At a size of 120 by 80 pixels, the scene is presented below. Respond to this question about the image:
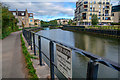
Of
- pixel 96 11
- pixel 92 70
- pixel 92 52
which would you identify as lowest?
pixel 92 52

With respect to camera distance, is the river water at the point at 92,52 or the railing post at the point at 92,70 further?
the river water at the point at 92,52

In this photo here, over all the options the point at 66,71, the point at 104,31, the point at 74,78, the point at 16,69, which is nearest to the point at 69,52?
the point at 66,71

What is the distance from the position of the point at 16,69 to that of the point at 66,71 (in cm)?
278

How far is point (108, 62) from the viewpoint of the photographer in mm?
1034

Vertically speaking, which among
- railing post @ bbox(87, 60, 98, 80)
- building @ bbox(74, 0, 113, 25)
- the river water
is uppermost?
building @ bbox(74, 0, 113, 25)

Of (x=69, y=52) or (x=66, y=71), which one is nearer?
(x=69, y=52)

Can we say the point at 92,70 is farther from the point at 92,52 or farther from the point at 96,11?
the point at 96,11

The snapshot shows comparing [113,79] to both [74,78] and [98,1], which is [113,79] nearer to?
[74,78]

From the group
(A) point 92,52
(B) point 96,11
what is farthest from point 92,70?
(B) point 96,11

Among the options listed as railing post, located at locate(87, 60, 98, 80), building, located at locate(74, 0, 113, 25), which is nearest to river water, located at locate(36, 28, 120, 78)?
railing post, located at locate(87, 60, 98, 80)

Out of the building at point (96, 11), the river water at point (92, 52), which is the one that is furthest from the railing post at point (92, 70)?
the building at point (96, 11)

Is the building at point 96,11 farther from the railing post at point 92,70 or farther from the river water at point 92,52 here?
the railing post at point 92,70

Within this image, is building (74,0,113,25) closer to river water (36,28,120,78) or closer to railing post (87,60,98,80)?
river water (36,28,120,78)

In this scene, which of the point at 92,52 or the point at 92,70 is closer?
the point at 92,70
